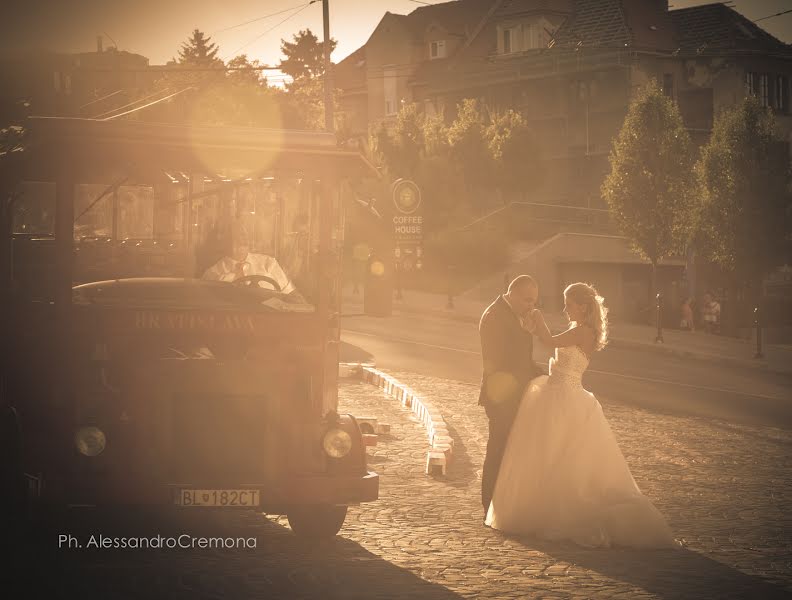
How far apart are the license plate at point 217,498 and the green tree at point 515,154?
42788 millimetres

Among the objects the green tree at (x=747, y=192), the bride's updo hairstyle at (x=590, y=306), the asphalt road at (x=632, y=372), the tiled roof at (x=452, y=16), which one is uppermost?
the tiled roof at (x=452, y=16)

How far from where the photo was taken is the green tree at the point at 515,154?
50.7 m

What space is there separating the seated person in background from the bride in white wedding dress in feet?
7.03

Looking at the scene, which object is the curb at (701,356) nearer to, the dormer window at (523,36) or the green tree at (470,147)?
the green tree at (470,147)

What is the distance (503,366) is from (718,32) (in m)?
49.3

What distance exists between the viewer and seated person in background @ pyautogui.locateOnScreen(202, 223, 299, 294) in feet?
31.4

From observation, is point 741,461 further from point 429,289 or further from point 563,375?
point 429,289

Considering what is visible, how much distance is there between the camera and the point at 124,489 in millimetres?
8211

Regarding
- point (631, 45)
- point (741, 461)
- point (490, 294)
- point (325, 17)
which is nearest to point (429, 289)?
point (490, 294)

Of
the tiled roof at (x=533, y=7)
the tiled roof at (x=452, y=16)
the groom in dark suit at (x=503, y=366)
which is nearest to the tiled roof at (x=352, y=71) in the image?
the tiled roof at (x=452, y=16)

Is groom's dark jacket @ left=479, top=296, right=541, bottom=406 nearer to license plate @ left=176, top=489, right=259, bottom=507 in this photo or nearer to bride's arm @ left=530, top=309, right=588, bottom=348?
bride's arm @ left=530, top=309, right=588, bottom=348

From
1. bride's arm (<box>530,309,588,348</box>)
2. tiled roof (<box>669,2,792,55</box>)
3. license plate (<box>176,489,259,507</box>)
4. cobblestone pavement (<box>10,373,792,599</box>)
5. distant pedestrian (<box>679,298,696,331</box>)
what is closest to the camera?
cobblestone pavement (<box>10,373,792,599</box>)

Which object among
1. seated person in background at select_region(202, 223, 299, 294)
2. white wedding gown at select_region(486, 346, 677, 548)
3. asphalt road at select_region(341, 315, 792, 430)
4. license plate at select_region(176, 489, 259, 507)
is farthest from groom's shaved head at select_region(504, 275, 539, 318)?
asphalt road at select_region(341, 315, 792, 430)

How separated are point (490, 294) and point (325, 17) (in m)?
11.4
